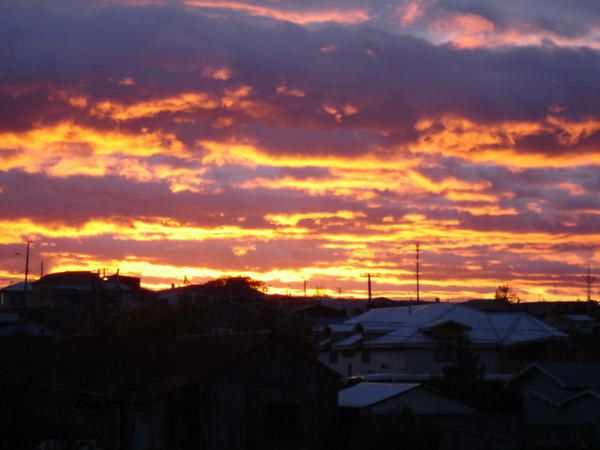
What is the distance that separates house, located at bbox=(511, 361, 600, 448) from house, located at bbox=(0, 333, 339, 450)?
30.2 ft

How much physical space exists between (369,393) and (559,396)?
30.7 feet

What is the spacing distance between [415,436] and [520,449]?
3.79m

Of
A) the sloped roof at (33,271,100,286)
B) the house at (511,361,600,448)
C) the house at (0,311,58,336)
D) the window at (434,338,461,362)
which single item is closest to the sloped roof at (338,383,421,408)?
the house at (511,361,600,448)

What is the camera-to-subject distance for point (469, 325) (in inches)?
2746

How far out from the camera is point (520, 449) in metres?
33.7

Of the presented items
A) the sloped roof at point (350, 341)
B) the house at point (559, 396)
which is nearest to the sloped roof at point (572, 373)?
the house at point (559, 396)

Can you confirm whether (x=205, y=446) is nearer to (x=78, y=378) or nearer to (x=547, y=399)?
(x=78, y=378)

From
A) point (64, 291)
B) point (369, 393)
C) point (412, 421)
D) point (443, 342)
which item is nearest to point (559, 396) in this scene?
point (369, 393)

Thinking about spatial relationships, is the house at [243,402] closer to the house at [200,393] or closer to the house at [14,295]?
the house at [200,393]

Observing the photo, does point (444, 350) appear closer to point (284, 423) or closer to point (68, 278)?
point (284, 423)

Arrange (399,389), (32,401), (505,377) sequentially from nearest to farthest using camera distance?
1. (32,401)
2. (399,389)
3. (505,377)

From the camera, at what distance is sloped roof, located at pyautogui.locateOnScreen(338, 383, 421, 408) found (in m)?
41.7

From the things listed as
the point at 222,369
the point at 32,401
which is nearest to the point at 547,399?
the point at 222,369

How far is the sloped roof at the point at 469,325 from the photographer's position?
67.4 metres
